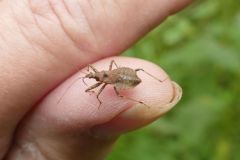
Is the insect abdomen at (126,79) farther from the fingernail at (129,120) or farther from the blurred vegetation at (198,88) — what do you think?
the blurred vegetation at (198,88)

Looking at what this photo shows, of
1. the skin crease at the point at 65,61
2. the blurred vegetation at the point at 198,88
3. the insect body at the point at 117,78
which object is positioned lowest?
the blurred vegetation at the point at 198,88

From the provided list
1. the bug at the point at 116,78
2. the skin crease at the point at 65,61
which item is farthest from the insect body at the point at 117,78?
the skin crease at the point at 65,61

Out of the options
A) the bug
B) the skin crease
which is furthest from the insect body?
the skin crease

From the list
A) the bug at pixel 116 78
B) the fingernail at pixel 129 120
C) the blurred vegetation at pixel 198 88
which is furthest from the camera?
the blurred vegetation at pixel 198 88

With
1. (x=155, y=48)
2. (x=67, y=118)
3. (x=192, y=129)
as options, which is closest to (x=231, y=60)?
(x=192, y=129)

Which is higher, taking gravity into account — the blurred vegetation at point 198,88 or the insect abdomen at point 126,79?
the insect abdomen at point 126,79

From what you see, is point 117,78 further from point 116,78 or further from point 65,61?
point 65,61
